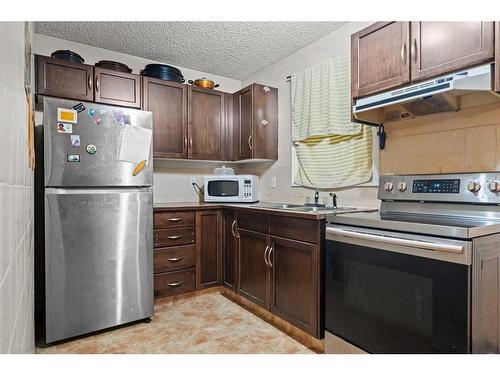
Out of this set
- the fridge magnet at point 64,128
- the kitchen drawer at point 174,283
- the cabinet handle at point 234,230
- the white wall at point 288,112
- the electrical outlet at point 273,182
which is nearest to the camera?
the fridge magnet at point 64,128

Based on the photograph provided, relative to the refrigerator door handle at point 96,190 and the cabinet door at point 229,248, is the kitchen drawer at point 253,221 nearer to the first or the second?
the cabinet door at point 229,248

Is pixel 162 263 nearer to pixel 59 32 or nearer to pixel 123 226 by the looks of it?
pixel 123 226

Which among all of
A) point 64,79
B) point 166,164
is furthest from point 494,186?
point 64,79

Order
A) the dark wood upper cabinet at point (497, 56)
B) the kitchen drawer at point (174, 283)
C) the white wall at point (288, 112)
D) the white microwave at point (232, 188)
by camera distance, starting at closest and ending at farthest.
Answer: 1. the dark wood upper cabinet at point (497, 56)
2. the white wall at point (288, 112)
3. the kitchen drawer at point (174, 283)
4. the white microwave at point (232, 188)

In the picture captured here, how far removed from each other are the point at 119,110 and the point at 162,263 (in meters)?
1.30

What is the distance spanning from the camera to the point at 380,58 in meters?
1.82

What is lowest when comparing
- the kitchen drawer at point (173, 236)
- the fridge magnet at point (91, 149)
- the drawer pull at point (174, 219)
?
the kitchen drawer at point (173, 236)

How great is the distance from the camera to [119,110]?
221 cm

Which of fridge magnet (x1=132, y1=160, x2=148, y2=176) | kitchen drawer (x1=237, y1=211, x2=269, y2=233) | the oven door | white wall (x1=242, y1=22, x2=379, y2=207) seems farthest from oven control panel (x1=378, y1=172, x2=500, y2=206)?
fridge magnet (x1=132, y1=160, x2=148, y2=176)

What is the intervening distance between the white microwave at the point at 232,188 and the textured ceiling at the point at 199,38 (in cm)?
126

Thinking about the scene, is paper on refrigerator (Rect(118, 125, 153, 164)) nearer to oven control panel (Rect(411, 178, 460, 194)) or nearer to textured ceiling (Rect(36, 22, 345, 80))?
textured ceiling (Rect(36, 22, 345, 80))

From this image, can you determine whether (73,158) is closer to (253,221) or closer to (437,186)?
(253,221)

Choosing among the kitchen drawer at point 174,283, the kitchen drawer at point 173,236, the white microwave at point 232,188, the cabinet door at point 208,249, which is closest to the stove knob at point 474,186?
the white microwave at point 232,188

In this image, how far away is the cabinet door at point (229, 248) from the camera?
272 cm
